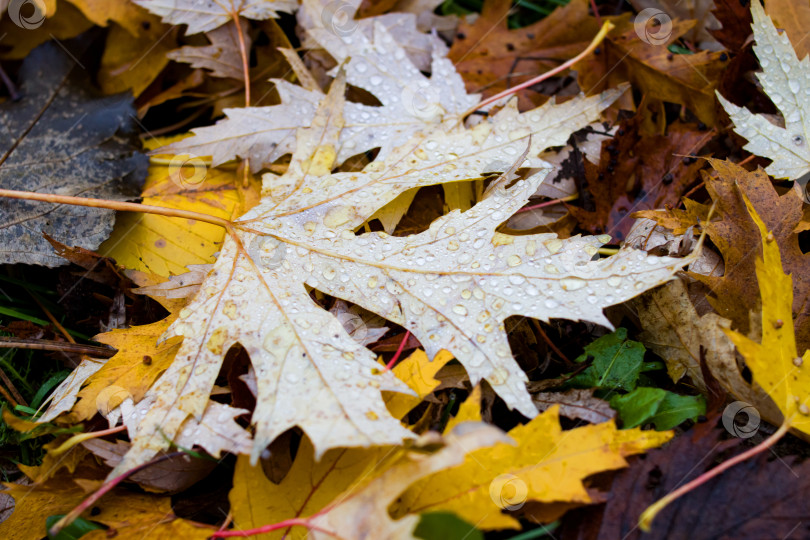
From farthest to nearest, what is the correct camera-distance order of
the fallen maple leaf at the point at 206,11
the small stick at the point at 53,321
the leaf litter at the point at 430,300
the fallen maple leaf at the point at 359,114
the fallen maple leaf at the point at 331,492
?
the fallen maple leaf at the point at 206,11 → the fallen maple leaf at the point at 359,114 → the small stick at the point at 53,321 → the leaf litter at the point at 430,300 → the fallen maple leaf at the point at 331,492

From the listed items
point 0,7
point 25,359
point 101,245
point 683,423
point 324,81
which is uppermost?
point 0,7

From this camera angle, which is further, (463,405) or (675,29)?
Answer: (675,29)

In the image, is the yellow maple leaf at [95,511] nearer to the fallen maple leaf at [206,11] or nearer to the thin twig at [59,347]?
the thin twig at [59,347]

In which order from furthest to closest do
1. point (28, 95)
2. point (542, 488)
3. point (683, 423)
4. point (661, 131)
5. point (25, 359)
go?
point (28, 95) < point (661, 131) < point (25, 359) < point (683, 423) < point (542, 488)

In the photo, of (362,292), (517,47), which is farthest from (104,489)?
(517,47)

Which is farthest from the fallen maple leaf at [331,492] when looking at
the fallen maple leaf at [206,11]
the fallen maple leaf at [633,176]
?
the fallen maple leaf at [206,11]

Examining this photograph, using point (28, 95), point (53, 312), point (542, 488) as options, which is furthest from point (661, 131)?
point (28, 95)

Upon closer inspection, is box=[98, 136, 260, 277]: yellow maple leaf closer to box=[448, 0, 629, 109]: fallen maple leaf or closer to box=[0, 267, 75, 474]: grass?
box=[0, 267, 75, 474]: grass

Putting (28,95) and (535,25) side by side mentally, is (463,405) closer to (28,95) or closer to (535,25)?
(535,25)
